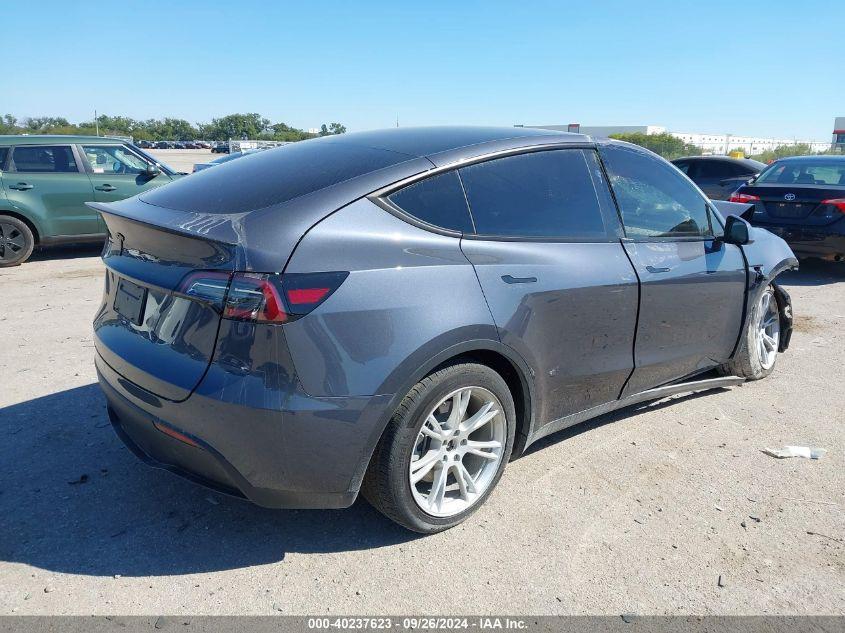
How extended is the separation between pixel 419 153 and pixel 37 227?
8143 mm

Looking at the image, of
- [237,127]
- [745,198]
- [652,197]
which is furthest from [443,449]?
[237,127]

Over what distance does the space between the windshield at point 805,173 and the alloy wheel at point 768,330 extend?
15.4ft

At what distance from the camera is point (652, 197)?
3850 millimetres

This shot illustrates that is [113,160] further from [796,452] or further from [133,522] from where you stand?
[796,452]

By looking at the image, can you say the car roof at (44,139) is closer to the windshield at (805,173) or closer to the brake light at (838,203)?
the windshield at (805,173)

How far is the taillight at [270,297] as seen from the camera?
240 cm

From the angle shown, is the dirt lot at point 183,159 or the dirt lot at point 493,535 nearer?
the dirt lot at point 493,535

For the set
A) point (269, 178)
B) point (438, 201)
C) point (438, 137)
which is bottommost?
point (438, 201)

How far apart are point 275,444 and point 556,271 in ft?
5.07

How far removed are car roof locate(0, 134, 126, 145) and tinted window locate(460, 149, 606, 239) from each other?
8.43m

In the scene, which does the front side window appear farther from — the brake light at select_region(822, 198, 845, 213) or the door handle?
the brake light at select_region(822, 198, 845, 213)

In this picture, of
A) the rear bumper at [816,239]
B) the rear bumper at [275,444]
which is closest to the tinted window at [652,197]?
the rear bumper at [275,444]

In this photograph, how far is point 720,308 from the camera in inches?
165

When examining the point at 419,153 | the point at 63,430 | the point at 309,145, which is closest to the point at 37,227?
the point at 63,430
